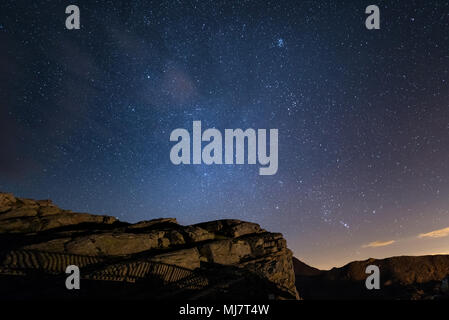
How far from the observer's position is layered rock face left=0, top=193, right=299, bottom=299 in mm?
11406

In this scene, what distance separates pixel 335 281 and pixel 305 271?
28.5m

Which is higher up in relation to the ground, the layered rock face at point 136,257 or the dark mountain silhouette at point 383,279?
the layered rock face at point 136,257

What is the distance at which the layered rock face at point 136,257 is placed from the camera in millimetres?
11406

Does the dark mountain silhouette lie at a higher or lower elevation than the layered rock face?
lower

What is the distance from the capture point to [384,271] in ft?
206

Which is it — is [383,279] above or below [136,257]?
below

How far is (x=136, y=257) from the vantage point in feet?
50.2

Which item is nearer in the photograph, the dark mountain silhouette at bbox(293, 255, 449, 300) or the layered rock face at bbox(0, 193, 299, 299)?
the layered rock face at bbox(0, 193, 299, 299)

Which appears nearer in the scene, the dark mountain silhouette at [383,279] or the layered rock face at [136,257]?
the layered rock face at [136,257]

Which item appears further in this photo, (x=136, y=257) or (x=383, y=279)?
(x=383, y=279)
